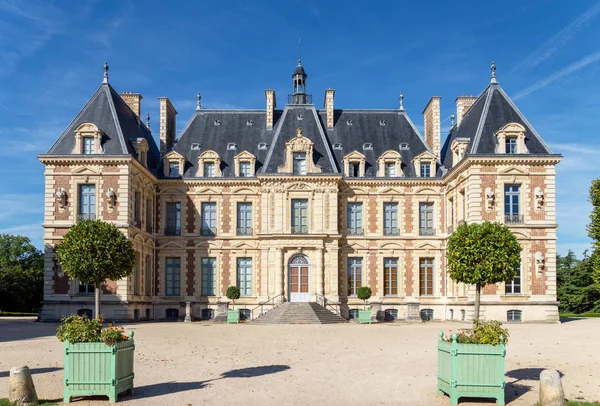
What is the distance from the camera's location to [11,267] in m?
43.1

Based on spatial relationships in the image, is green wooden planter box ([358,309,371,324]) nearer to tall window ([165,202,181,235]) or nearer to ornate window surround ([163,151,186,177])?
tall window ([165,202,181,235])

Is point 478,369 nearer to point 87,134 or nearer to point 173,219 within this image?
point 87,134

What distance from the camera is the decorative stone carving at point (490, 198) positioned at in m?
29.3

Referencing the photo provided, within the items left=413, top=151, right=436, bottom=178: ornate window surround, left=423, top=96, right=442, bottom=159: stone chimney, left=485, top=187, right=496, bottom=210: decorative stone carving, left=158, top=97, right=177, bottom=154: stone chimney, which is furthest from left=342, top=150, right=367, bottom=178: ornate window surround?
left=158, top=97, right=177, bottom=154: stone chimney

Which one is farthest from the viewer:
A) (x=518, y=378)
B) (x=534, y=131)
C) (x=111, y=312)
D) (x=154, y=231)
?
(x=154, y=231)

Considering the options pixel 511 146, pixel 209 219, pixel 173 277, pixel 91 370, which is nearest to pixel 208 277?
pixel 173 277

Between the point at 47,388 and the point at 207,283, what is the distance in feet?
73.3

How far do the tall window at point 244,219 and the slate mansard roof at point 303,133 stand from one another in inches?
73.5

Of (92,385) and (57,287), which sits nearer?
(92,385)

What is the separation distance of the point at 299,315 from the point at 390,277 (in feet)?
21.4

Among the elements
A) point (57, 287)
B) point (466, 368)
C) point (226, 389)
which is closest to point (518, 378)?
point (466, 368)

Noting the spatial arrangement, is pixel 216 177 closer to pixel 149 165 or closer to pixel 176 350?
pixel 149 165

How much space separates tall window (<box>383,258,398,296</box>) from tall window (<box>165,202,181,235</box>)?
11.0 metres

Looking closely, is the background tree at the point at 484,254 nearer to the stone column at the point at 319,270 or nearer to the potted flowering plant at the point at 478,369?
the potted flowering plant at the point at 478,369
